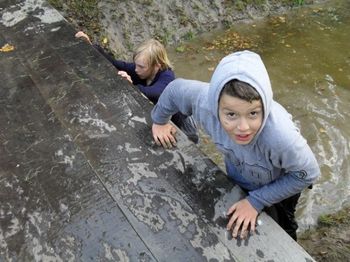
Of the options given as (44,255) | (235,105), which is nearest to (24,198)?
(44,255)

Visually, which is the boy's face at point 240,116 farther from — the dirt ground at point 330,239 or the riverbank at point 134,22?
the riverbank at point 134,22

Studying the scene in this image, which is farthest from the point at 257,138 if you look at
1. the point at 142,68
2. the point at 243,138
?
the point at 142,68

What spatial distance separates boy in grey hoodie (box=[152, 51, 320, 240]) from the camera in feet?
6.31

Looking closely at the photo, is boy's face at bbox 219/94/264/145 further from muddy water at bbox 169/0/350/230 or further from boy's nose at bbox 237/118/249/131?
muddy water at bbox 169/0/350/230

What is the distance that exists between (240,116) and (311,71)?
4.90m

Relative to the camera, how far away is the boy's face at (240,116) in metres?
1.94

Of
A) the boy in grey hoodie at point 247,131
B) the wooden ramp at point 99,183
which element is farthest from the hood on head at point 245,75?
the wooden ramp at point 99,183

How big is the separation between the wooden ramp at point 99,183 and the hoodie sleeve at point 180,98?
0.76ft

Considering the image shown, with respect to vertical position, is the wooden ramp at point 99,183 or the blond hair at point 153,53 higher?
the blond hair at point 153,53

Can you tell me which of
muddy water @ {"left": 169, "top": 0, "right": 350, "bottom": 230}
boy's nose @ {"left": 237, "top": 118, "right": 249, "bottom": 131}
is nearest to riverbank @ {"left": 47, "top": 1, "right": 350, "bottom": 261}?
muddy water @ {"left": 169, "top": 0, "right": 350, "bottom": 230}

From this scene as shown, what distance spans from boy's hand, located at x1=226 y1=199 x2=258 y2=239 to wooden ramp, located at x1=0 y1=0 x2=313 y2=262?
0.05 meters

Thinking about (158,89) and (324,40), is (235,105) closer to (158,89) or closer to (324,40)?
(158,89)

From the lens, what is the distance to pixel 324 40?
23.5ft

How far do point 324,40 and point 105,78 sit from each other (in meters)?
5.05
